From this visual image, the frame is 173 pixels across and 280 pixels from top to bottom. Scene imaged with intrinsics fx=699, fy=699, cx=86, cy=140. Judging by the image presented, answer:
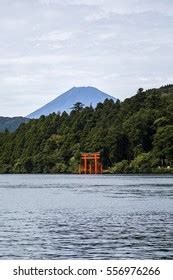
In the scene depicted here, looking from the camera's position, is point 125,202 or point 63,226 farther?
point 125,202

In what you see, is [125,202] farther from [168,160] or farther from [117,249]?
[168,160]

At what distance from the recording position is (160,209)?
61875mm

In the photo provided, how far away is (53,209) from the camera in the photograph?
63562 millimetres
